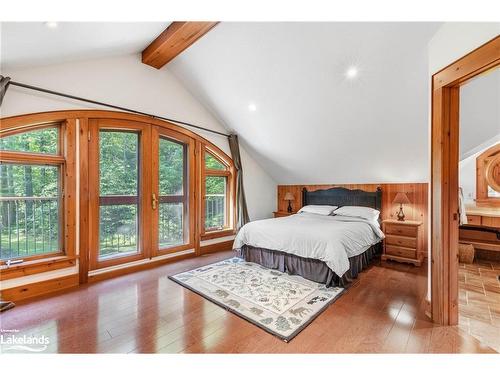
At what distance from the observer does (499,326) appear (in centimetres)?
190

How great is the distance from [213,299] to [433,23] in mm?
3201

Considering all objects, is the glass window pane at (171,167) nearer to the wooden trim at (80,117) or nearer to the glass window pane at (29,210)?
the wooden trim at (80,117)

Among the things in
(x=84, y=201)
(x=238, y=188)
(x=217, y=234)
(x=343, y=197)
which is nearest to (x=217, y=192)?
(x=238, y=188)

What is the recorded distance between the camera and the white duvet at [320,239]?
2.67 metres

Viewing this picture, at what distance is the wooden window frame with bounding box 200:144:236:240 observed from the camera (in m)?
4.26

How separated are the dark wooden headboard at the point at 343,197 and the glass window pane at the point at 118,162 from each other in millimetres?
3362

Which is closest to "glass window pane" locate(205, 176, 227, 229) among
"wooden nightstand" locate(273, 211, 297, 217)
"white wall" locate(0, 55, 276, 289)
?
"white wall" locate(0, 55, 276, 289)

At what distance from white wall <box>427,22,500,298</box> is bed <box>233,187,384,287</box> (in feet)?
6.25

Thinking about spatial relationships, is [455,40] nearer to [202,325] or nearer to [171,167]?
[202,325]

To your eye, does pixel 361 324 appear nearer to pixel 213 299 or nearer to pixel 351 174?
pixel 213 299

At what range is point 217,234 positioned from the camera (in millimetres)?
4477
